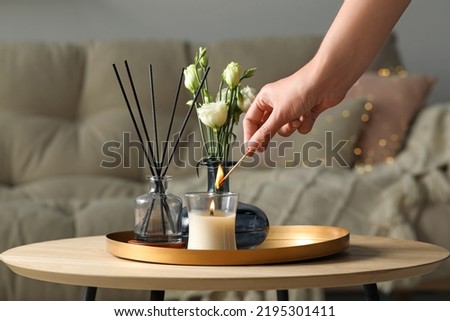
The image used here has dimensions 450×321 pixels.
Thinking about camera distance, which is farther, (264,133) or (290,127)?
(290,127)

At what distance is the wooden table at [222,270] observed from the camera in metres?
1.00

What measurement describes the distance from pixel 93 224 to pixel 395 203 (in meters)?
0.80

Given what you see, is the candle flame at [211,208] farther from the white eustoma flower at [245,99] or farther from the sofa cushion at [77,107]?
the sofa cushion at [77,107]

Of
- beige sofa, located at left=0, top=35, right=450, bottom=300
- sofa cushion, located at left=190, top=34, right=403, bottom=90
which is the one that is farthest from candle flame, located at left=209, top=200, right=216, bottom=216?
sofa cushion, located at left=190, top=34, right=403, bottom=90

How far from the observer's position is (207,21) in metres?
3.36

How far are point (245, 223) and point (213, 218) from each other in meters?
0.10

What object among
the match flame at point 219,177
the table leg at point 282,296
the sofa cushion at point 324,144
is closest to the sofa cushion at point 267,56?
the sofa cushion at point 324,144

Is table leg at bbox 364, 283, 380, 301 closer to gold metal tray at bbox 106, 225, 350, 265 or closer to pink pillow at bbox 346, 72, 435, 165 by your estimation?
gold metal tray at bbox 106, 225, 350, 265

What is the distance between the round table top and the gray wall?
2.14 meters

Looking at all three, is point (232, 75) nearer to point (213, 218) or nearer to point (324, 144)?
point (213, 218)

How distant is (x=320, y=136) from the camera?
8.84 ft

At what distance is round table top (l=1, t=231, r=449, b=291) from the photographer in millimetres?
998

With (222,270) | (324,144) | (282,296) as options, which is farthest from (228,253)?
(324,144)

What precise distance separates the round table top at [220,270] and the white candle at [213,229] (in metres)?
0.08
